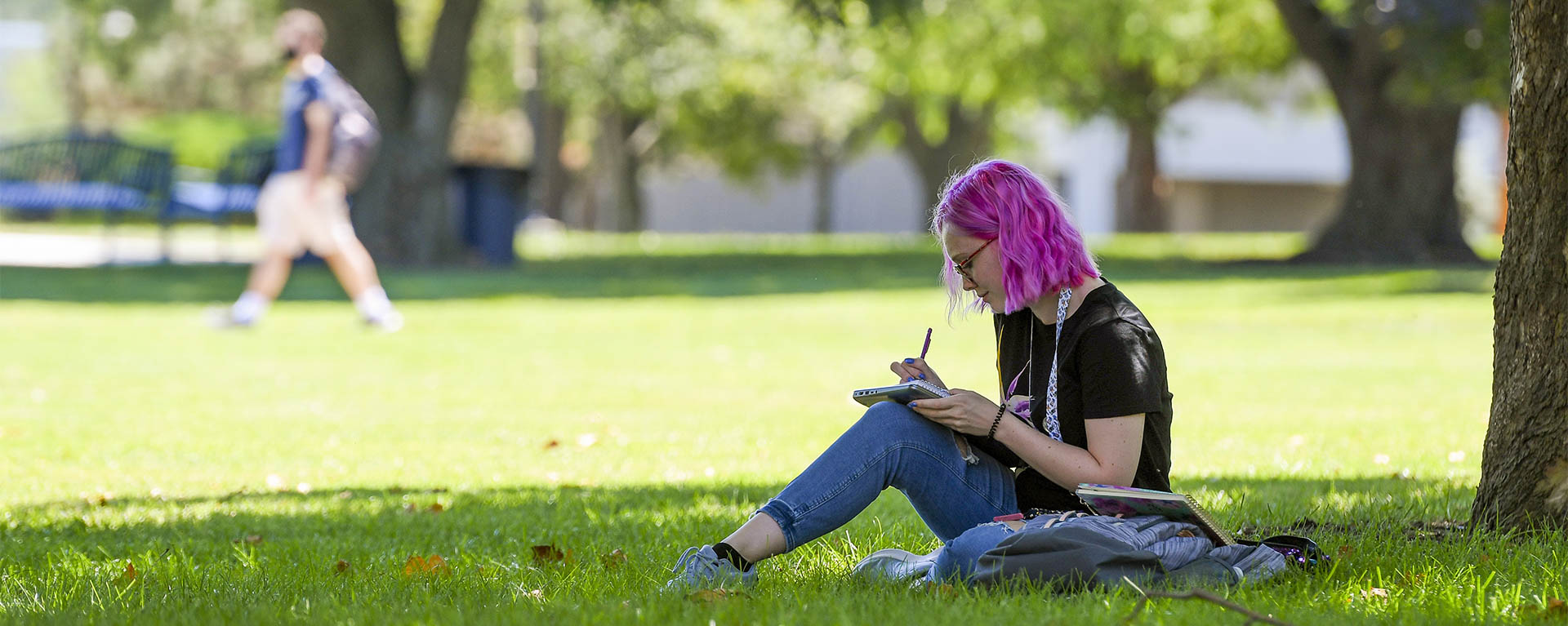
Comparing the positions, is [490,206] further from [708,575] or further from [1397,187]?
[708,575]

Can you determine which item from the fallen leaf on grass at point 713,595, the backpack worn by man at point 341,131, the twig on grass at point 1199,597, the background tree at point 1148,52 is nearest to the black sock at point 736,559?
the fallen leaf on grass at point 713,595

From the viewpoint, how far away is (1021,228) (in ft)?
11.8

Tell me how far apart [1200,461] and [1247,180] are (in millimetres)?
57585

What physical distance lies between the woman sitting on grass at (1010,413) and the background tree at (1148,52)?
24.8 m

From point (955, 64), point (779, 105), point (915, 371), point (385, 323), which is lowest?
point (385, 323)

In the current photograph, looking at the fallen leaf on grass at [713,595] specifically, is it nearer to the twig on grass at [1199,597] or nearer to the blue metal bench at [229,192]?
the twig on grass at [1199,597]

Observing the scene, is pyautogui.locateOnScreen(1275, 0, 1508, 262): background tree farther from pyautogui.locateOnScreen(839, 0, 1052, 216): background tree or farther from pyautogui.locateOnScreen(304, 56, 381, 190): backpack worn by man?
pyautogui.locateOnScreen(304, 56, 381, 190): backpack worn by man

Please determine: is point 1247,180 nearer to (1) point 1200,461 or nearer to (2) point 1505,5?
(2) point 1505,5

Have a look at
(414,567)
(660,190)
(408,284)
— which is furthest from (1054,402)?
(660,190)

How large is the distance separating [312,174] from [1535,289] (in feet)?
30.8

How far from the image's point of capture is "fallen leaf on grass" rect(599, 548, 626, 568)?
4.30 meters

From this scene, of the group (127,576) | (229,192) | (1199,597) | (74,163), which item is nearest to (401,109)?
(229,192)

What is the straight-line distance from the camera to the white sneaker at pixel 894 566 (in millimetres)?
3910

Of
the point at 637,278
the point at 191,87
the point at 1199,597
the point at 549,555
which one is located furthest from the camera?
the point at 191,87
